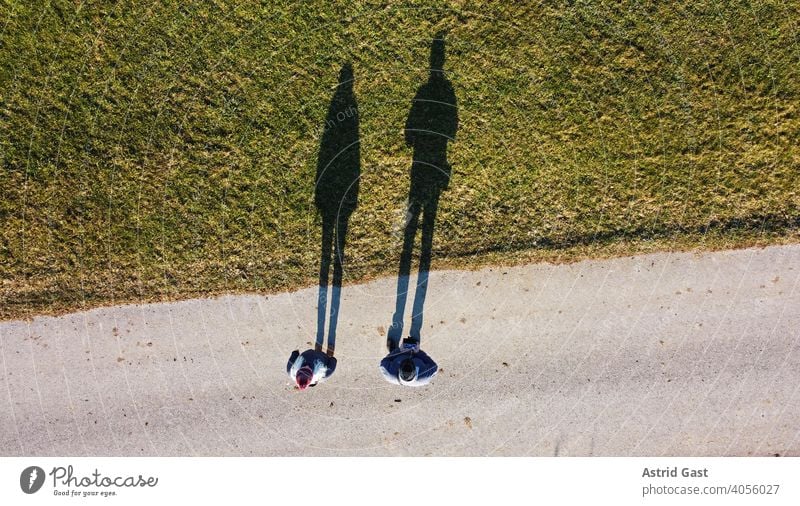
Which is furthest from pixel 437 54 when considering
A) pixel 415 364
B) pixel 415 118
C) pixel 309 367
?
pixel 309 367

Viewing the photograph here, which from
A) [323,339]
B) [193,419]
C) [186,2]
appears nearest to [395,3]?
[186,2]

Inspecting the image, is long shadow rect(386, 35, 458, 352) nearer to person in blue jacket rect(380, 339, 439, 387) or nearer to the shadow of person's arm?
the shadow of person's arm

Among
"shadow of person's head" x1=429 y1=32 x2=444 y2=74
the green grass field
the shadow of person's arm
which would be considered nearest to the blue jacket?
the green grass field

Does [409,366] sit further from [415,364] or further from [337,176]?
[337,176]

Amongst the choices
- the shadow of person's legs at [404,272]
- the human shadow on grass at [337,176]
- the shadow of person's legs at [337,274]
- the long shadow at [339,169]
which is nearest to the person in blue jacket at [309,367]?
the human shadow on grass at [337,176]
